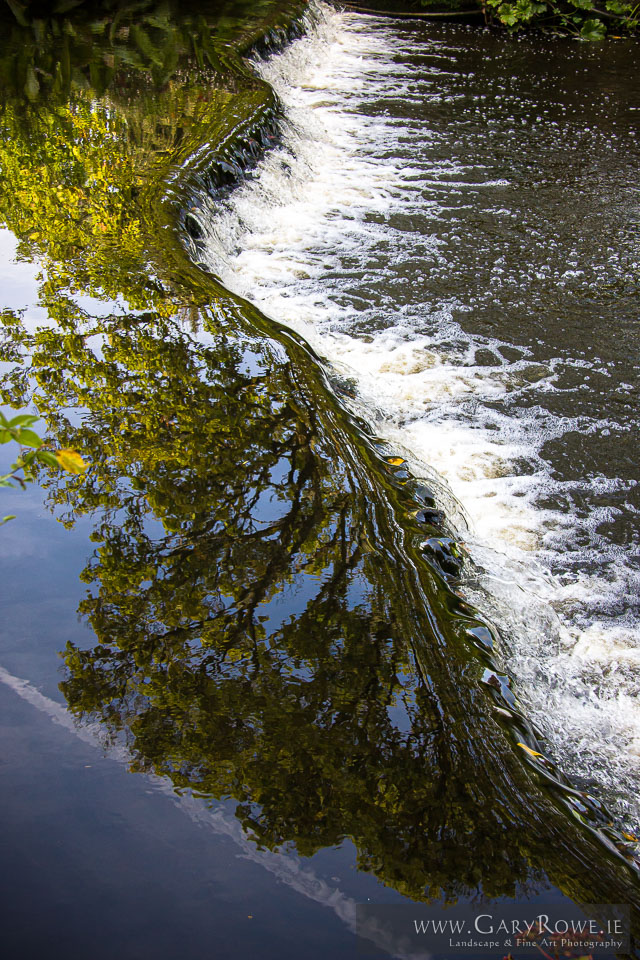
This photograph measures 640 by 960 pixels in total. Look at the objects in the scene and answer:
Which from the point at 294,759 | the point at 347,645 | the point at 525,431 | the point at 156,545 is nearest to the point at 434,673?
the point at 347,645

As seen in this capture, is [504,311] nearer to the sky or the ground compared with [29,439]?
nearer to the sky

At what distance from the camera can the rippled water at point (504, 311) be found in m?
3.04

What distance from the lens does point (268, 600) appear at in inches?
101

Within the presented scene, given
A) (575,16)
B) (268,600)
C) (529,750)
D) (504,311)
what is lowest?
(529,750)

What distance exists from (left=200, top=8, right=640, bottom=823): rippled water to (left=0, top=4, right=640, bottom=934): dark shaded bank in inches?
15.8

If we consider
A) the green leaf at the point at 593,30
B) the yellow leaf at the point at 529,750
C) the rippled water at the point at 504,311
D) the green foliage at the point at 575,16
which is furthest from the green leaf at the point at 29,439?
the green leaf at the point at 593,30

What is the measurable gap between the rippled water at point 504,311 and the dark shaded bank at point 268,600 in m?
0.40

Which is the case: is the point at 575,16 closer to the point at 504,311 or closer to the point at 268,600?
the point at 504,311

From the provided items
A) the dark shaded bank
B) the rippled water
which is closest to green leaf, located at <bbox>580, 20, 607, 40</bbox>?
the rippled water

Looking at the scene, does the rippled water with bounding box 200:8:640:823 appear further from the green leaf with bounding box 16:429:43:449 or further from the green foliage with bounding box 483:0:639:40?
the green foliage with bounding box 483:0:639:40

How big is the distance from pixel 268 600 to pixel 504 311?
3.49 m

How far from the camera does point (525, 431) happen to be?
4273mm

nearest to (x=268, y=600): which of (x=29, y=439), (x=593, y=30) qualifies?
(x=29, y=439)

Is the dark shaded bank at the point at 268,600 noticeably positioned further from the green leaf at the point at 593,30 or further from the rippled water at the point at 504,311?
the green leaf at the point at 593,30
